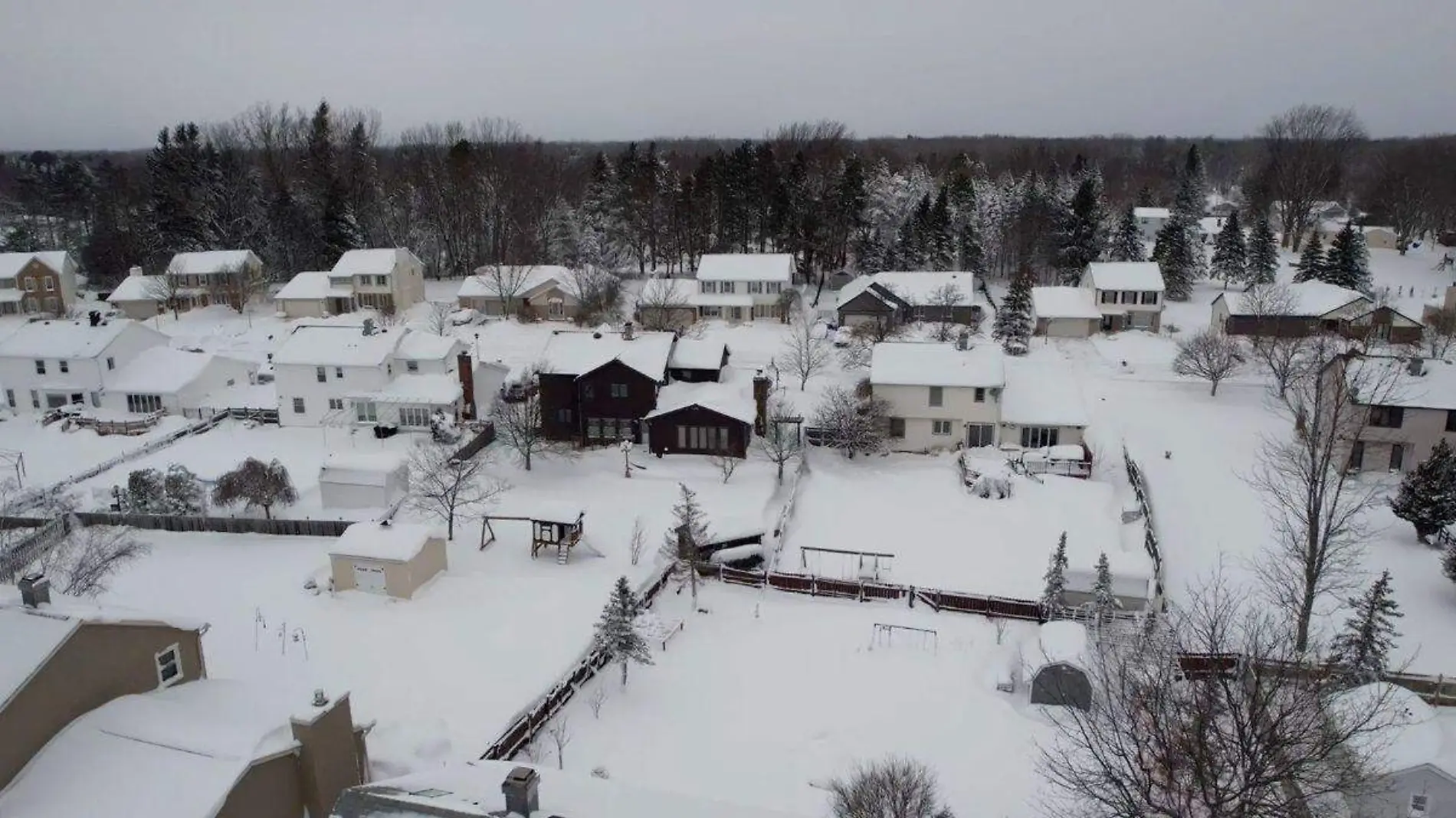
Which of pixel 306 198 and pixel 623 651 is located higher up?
pixel 306 198

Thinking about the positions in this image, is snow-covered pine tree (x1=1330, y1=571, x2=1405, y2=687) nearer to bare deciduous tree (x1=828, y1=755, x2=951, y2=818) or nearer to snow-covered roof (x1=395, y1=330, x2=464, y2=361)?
bare deciduous tree (x1=828, y1=755, x2=951, y2=818)

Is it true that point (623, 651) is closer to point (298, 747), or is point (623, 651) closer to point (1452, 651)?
point (298, 747)

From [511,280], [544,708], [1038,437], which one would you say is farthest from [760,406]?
[511,280]

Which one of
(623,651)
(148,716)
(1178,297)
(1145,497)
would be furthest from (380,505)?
(1178,297)

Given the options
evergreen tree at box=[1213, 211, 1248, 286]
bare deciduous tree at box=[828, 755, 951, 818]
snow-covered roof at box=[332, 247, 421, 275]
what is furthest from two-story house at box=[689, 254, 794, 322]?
bare deciduous tree at box=[828, 755, 951, 818]

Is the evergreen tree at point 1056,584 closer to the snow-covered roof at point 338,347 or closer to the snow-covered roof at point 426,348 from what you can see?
the snow-covered roof at point 426,348

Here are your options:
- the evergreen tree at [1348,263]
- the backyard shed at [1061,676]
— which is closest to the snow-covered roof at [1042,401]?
the backyard shed at [1061,676]

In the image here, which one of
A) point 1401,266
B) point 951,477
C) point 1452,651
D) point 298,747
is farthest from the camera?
point 1401,266
